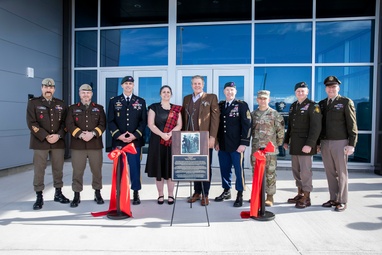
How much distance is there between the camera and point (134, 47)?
823 centimetres

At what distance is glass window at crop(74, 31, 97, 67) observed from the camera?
8359 mm

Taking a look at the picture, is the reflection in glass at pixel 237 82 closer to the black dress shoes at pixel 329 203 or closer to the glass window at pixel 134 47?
the glass window at pixel 134 47

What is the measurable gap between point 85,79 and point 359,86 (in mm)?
7071

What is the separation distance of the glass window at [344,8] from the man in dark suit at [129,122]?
18.4 ft

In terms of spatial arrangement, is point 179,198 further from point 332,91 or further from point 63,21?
point 63,21

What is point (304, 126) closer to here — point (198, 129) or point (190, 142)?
point (198, 129)

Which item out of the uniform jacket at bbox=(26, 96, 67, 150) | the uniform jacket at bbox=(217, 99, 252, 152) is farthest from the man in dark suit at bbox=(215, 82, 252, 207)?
the uniform jacket at bbox=(26, 96, 67, 150)

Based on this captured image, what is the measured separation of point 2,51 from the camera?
6.35 meters

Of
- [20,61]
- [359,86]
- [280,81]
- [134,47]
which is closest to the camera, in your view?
[20,61]

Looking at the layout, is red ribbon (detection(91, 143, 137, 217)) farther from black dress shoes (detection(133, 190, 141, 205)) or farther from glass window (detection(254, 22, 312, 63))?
glass window (detection(254, 22, 312, 63))

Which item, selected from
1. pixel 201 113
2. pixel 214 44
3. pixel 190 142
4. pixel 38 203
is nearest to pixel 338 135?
pixel 201 113

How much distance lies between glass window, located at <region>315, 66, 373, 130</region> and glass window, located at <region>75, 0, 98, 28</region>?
6.11 meters

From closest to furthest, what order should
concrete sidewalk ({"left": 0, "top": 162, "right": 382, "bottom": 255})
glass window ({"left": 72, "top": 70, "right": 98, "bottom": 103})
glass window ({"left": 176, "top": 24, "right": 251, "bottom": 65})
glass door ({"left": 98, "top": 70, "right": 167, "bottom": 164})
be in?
1. concrete sidewalk ({"left": 0, "top": 162, "right": 382, "bottom": 255})
2. glass window ({"left": 176, "top": 24, "right": 251, "bottom": 65})
3. glass door ({"left": 98, "top": 70, "right": 167, "bottom": 164})
4. glass window ({"left": 72, "top": 70, "right": 98, "bottom": 103})

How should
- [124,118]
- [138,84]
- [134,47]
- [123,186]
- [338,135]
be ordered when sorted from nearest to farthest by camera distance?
1. [123,186]
2. [338,135]
3. [124,118]
4. [138,84]
5. [134,47]
